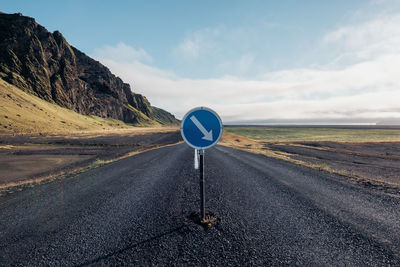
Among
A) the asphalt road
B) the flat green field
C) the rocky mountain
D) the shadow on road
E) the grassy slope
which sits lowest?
the flat green field

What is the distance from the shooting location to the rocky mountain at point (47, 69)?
323ft

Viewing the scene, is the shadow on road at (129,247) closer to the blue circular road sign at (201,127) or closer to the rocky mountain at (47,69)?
the blue circular road sign at (201,127)

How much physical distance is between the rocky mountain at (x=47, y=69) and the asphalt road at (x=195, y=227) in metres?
124

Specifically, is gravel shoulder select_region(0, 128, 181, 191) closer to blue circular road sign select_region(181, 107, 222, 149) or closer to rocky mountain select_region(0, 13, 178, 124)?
blue circular road sign select_region(181, 107, 222, 149)

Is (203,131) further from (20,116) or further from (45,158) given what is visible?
(20,116)

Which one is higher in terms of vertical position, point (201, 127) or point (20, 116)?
point (20, 116)

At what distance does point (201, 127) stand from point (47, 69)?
150 metres

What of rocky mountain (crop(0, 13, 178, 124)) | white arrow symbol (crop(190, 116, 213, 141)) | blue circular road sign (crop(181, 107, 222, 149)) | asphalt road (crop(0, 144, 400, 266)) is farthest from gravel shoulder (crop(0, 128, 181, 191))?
rocky mountain (crop(0, 13, 178, 124))

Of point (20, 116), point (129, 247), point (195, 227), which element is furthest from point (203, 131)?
point (20, 116)

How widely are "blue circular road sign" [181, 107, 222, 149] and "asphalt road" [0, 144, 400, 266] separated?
181 centimetres

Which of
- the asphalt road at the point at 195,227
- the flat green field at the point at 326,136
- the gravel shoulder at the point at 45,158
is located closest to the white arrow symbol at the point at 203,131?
the asphalt road at the point at 195,227

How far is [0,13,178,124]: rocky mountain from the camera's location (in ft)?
323

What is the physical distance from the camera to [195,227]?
3676mm

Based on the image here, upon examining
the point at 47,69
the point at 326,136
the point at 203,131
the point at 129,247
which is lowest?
the point at 326,136
